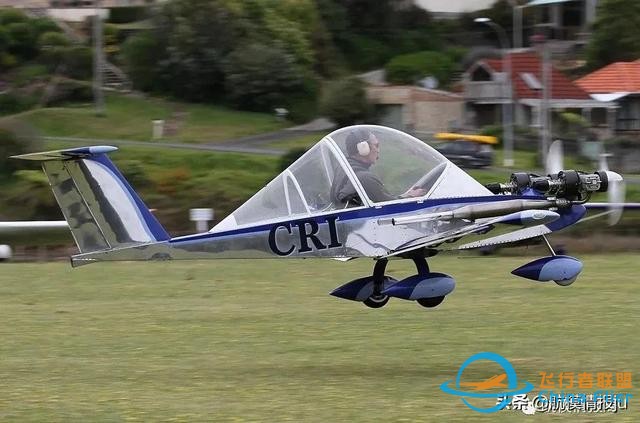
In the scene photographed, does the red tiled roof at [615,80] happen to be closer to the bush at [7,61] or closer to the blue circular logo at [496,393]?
the bush at [7,61]

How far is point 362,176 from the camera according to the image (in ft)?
43.3

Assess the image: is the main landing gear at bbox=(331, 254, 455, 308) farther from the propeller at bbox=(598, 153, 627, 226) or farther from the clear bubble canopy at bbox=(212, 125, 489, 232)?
the propeller at bbox=(598, 153, 627, 226)

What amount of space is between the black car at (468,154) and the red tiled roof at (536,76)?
19.7m

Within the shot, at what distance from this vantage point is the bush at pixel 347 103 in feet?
219

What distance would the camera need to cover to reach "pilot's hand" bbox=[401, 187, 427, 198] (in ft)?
43.5

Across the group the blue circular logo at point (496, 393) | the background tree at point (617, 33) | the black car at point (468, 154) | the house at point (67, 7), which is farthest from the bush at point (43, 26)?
the blue circular logo at point (496, 393)

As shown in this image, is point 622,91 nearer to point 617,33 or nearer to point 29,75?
point 617,33

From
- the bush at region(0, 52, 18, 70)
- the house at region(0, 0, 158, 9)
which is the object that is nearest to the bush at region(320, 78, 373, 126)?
the bush at region(0, 52, 18, 70)

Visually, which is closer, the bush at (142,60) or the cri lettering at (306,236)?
the cri lettering at (306,236)

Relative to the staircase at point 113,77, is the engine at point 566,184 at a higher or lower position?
higher

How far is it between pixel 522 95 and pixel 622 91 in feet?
20.4

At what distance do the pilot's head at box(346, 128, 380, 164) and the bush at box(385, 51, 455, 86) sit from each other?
2664 inches

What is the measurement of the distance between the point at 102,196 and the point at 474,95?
63018mm

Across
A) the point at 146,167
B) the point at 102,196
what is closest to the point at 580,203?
the point at 102,196
